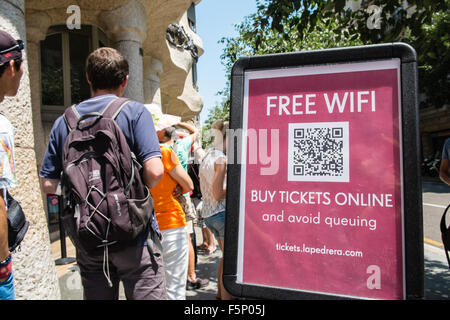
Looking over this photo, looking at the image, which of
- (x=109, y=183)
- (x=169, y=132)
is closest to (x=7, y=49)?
(x=109, y=183)

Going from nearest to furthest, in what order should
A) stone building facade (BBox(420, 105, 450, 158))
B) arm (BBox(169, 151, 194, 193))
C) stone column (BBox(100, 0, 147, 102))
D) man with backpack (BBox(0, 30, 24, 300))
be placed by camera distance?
man with backpack (BBox(0, 30, 24, 300)) → arm (BBox(169, 151, 194, 193)) → stone column (BBox(100, 0, 147, 102)) → stone building facade (BBox(420, 105, 450, 158))

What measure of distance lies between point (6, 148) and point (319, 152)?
1.37m

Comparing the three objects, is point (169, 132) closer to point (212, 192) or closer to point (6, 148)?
point (212, 192)

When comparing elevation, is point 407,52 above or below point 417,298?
above

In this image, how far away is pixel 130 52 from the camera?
6926mm

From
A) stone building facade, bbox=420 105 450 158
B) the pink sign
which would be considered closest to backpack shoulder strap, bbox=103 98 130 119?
the pink sign

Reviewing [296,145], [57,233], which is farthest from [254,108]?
[57,233]

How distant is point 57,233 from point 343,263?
298 inches

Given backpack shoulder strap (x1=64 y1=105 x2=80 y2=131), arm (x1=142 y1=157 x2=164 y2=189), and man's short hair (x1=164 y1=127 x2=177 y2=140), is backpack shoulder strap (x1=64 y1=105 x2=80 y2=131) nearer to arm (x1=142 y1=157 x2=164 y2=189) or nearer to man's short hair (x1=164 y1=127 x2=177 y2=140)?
arm (x1=142 y1=157 x2=164 y2=189)

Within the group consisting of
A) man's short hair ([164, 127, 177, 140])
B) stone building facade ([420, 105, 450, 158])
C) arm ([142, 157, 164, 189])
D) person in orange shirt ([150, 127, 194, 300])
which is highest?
stone building facade ([420, 105, 450, 158])

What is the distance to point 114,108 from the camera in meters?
1.90

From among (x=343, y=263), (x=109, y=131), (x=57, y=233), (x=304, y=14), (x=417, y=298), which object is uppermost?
(x=304, y=14)

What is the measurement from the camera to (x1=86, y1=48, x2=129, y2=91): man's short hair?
6.59ft

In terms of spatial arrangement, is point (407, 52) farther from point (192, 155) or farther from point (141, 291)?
point (192, 155)
